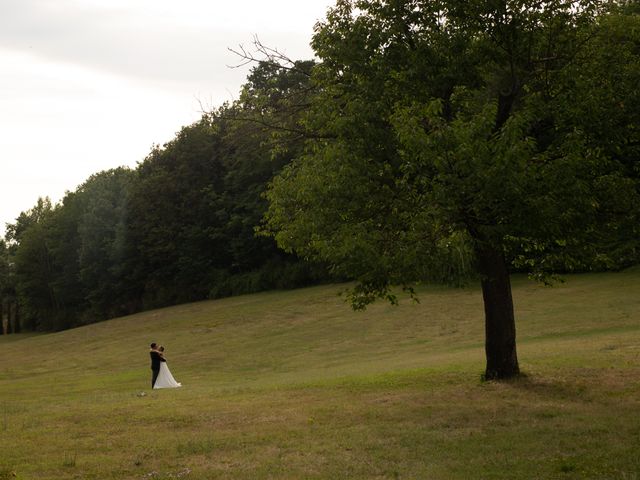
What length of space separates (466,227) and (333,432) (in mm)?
5418

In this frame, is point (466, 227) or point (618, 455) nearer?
point (618, 455)

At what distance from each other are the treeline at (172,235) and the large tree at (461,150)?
42.9m

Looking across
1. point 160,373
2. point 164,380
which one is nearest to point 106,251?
point 160,373

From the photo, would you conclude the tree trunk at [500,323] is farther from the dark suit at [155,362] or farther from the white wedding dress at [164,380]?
the dark suit at [155,362]

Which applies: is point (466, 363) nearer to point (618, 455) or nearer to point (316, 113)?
point (316, 113)

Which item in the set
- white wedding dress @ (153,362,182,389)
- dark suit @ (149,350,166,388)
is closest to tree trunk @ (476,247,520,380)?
white wedding dress @ (153,362,182,389)

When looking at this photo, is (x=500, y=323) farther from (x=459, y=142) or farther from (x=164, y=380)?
(x=164, y=380)

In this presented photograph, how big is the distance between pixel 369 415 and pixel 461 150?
5961 millimetres

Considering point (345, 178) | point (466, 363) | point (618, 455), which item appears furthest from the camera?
point (466, 363)

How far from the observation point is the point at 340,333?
1642 inches

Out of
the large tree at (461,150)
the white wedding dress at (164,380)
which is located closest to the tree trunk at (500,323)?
the large tree at (461,150)

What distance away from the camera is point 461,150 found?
1366 centimetres

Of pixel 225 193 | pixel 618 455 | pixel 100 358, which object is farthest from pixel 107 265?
pixel 618 455

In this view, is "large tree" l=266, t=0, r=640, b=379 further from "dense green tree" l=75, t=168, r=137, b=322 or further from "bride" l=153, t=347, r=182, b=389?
"dense green tree" l=75, t=168, r=137, b=322
